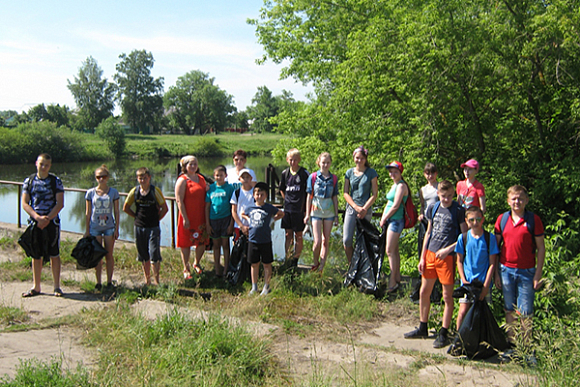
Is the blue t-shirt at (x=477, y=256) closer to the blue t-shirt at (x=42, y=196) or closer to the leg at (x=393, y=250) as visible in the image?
the leg at (x=393, y=250)

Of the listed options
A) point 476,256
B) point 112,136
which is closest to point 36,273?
point 476,256

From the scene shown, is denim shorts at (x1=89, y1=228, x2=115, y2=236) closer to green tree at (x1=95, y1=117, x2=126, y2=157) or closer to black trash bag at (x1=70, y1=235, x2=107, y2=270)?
black trash bag at (x1=70, y1=235, x2=107, y2=270)

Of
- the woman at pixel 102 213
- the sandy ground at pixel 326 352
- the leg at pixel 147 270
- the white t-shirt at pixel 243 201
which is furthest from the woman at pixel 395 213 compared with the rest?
the woman at pixel 102 213

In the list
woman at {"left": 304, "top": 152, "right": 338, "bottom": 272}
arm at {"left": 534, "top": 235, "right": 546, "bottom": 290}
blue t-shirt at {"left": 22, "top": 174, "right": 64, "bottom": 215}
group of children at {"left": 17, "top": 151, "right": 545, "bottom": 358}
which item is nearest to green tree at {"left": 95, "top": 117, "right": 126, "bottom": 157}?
blue t-shirt at {"left": 22, "top": 174, "right": 64, "bottom": 215}

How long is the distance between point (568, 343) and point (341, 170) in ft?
28.2

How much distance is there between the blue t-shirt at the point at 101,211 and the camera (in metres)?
5.78

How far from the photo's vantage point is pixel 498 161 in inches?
340

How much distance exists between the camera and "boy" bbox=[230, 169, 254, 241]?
5.88m

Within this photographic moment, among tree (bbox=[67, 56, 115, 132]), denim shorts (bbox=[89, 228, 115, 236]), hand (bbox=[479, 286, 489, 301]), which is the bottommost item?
hand (bbox=[479, 286, 489, 301])

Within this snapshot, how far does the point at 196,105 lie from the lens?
100875 mm

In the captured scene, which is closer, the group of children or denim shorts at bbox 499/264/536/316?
denim shorts at bbox 499/264/536/316

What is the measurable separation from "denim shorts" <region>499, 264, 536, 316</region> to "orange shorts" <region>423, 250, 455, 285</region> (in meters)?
0.46

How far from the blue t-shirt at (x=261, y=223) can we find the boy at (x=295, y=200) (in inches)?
24.8

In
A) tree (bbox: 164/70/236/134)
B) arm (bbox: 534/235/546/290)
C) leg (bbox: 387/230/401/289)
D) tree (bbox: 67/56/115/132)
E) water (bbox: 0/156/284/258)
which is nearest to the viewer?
arm (bbox: 534/235/546/290)
